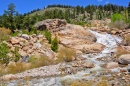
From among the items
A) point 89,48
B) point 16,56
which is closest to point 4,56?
point 16,56

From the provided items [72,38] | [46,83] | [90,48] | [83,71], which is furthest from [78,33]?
[46,83]

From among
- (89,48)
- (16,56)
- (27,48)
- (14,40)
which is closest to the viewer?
(16,56)

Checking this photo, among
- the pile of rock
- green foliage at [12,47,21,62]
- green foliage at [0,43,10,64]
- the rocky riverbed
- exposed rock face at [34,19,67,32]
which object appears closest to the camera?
the rocky riverbed

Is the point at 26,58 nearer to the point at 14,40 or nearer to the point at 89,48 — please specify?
the point at 14,40

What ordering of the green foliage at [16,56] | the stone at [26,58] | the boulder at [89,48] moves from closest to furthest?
the green foliage at [16,56]
the stone at [26,58]
the boulder at [89,48]

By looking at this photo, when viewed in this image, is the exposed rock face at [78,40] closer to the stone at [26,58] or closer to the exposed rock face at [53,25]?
the exposed rock face at [53,25]

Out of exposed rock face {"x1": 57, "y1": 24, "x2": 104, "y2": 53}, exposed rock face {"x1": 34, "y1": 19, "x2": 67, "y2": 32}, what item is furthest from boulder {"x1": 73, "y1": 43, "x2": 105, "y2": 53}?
exposed rock face {"x1": 34, "y1": 19, "x2": 67, "y2": 32}

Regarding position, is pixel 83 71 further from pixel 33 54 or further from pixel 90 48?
pixel 90 48

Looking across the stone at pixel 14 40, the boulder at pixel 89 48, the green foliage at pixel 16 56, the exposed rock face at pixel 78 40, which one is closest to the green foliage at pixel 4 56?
the green foliage at pixel 16 56

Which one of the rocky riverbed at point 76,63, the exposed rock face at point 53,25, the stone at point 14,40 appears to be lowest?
the rocky riverbed at point 76,63

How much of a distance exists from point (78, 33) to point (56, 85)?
24126 millimetres

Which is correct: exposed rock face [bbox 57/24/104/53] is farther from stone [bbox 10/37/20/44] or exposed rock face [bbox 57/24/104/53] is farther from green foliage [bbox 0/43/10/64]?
green foliage [bbox 0/43/10/64]

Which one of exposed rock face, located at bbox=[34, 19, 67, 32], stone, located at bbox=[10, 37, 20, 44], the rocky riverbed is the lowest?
the rocky riverbed

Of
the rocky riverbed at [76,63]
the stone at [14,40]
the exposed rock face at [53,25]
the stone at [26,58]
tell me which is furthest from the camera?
the exposed rock face at [53,25]
